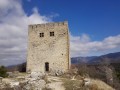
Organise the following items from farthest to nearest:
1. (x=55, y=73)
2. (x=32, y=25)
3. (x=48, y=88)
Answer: (x=32, y=25) → (x=55, y=73) → (x=48, y=88)

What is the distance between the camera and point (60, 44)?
32.3 metres

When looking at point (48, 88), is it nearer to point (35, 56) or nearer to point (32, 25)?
point (35, 56)

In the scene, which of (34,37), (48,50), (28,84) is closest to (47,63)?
(48,50)

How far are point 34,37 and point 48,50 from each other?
10.0ft

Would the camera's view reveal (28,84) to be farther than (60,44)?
No

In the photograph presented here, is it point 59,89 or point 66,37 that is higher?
point 66,37

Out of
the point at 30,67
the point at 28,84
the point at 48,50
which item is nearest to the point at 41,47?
the point at 48,50

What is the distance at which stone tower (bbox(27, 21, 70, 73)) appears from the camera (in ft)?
105

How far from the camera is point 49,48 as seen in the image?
32469mm

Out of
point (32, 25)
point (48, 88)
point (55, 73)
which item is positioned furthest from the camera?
point (32, 25)

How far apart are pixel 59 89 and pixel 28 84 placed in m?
3.02

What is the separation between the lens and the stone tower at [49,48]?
32031mm

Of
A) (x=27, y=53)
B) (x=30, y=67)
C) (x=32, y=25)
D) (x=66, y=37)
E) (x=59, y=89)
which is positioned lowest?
(x=59, y=89)

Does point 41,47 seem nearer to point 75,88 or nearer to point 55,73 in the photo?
point 55,73
